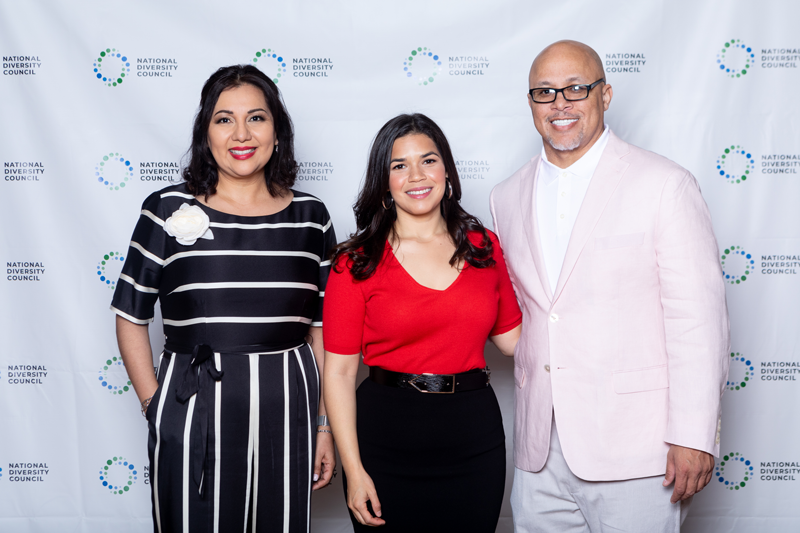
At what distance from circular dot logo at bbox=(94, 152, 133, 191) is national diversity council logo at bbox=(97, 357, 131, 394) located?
2.44 ft

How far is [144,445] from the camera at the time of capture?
2.57m

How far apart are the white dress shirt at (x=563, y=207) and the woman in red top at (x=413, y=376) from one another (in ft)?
0.61

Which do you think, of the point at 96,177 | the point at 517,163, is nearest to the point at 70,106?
the point at 96,177

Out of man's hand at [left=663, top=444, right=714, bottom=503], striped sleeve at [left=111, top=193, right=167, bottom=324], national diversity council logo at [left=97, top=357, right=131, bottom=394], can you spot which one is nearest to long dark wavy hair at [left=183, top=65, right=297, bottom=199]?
striped sleeve at [left=111, top=193, right=167, bottom=324]

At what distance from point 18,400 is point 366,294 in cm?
189

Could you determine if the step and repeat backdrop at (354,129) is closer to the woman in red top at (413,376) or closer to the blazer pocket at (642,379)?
the woman in red top at (413,376)

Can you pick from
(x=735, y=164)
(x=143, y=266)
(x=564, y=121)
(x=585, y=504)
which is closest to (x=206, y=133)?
(x=143, y=266)

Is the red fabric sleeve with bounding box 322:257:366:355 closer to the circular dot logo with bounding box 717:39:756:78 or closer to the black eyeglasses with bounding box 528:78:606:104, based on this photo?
the black eyeglasses with bounding box 528:78:606:104

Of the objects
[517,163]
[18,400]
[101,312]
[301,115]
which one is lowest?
[18,400]

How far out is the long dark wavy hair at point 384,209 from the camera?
1641 millimetres

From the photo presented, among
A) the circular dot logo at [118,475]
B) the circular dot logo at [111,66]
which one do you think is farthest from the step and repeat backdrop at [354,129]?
the circular dot logo at [118,475]

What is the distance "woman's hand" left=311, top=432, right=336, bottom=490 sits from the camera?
5.70 ft

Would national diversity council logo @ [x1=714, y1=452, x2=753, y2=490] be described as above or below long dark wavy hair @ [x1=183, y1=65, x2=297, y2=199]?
below

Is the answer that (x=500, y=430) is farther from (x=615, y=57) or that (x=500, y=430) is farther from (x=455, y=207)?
(x=615, y=57)
